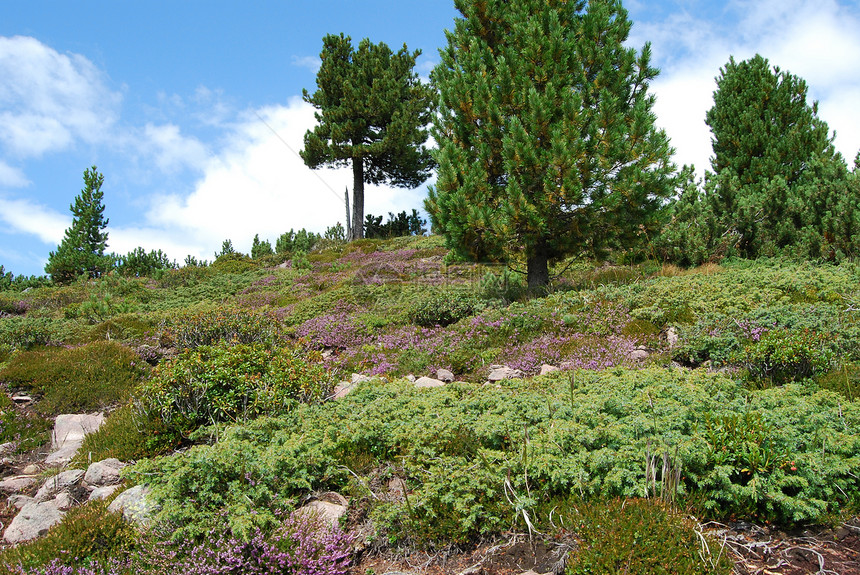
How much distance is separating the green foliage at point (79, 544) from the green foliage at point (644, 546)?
10.1 feet

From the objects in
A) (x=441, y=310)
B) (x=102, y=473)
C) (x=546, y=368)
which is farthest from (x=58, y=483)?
(x=441, y=310)

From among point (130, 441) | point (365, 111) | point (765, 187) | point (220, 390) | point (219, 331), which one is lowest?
point (130, 441)

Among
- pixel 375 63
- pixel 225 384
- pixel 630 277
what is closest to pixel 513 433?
pixel 225 384

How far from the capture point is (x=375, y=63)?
2859 centimetres

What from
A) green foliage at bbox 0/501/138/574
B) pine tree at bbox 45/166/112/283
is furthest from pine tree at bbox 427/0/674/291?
pine tree at bbox 45/166/112/283

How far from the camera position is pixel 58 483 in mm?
4926

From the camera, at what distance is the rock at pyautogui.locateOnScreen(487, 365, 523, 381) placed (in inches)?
283

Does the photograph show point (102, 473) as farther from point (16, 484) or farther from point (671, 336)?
point (671, 336)

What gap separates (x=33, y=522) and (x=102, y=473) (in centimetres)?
78

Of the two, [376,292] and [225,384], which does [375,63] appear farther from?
[225,384]

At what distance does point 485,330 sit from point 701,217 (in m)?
7.81

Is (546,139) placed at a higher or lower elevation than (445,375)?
higher

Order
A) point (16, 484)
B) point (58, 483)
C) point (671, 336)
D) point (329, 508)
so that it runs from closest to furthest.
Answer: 1. point (329, 508)
2. point (58, 483)
3. point (16, 484)
4. point (671, 336)

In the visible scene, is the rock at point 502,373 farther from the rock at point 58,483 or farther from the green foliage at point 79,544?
the rock at point 58,483
